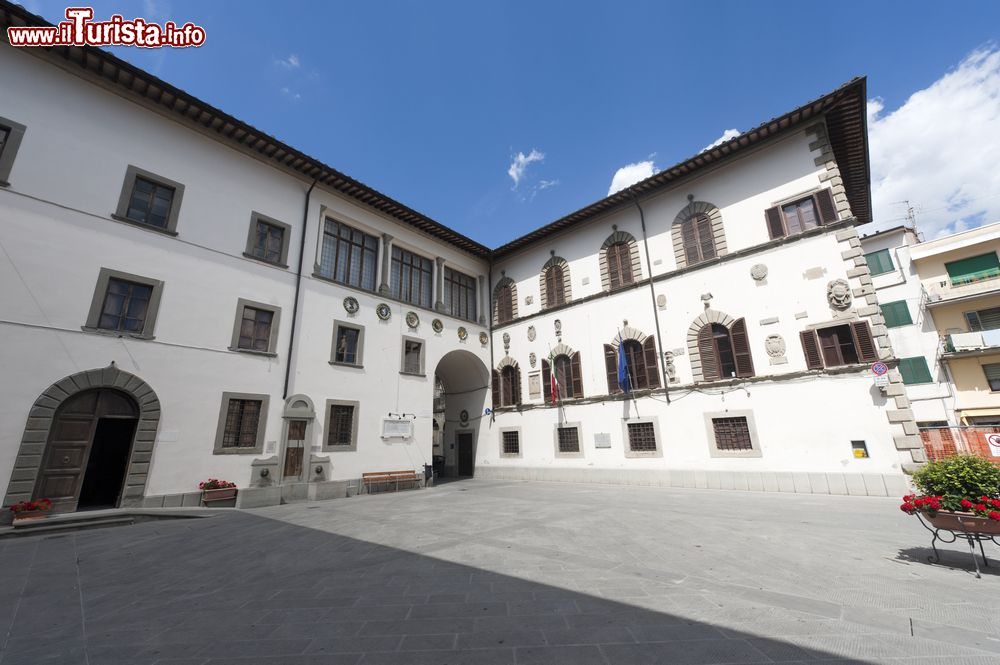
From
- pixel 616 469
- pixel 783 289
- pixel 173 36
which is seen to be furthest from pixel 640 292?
pixel 173 36

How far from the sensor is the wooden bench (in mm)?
15672

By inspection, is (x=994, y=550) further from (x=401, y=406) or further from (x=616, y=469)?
(x=401, y=406)

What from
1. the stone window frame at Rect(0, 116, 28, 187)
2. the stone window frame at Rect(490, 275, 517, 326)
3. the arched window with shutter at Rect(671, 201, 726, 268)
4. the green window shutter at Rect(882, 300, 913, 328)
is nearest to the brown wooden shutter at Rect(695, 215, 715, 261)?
the arched window with shutter at Rect(671, 201, 726, 268)

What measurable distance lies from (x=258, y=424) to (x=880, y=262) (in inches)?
1247

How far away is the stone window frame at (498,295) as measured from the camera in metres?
22.4

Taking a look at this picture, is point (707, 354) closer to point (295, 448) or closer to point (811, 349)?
point (811, 349)

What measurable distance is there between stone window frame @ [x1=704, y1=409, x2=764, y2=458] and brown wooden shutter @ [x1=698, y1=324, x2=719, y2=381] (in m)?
1.35

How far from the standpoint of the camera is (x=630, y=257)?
18297mm

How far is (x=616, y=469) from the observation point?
1662 cm

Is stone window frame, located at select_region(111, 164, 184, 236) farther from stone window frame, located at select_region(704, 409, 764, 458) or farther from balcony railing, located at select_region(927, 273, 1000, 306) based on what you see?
balcony railing, located at select_region(927, 273, 1000, 306)

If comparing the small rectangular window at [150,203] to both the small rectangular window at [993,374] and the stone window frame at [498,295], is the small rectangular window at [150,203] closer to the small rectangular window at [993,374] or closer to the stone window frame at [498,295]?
the stone window frame at [498,295]

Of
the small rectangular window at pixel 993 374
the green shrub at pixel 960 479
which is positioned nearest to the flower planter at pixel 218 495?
the green shrub at pixel 960 479

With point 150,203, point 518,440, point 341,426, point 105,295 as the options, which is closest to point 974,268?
point 518,440

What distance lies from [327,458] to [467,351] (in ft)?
28.9
